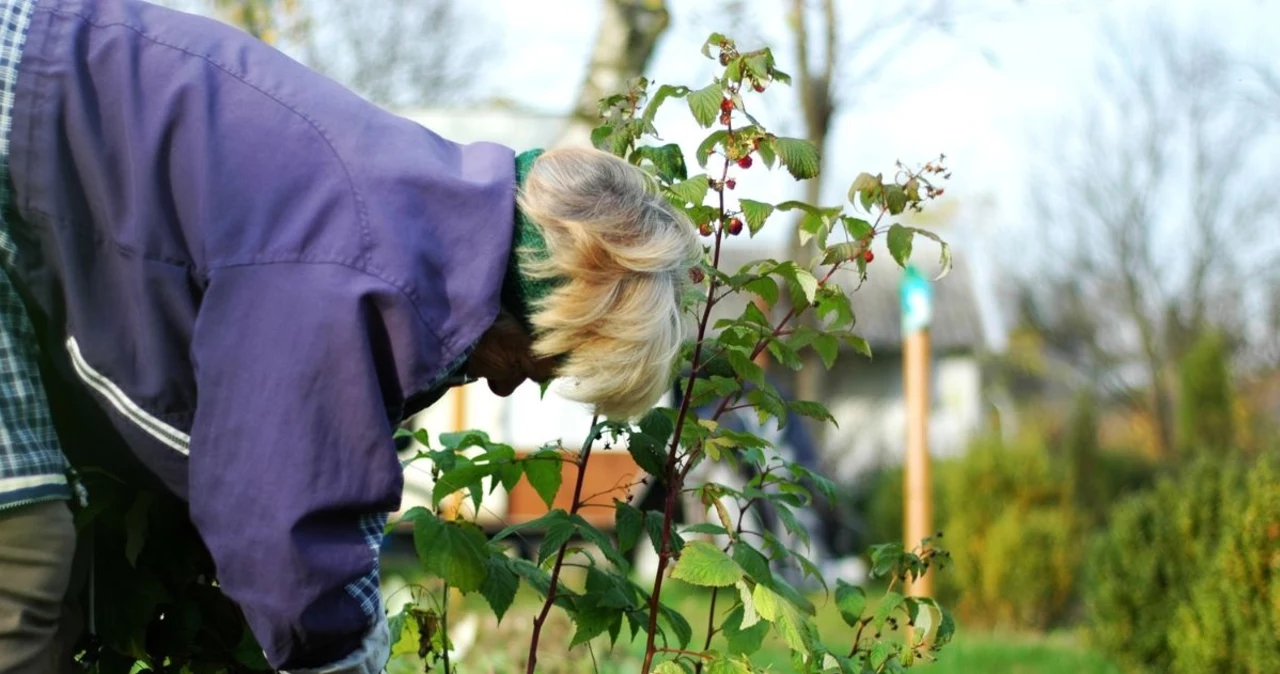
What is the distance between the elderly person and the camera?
5.00 ft

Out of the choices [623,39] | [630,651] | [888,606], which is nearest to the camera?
[888,606]

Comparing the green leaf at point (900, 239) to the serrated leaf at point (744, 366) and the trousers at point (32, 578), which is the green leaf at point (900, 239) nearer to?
the serrated leaf at point (744, 366)

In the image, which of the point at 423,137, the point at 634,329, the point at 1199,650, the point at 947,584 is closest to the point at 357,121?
the point at 423,137

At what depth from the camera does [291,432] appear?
1.51 m

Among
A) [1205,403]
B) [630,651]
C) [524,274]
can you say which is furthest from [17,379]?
[1205,403]

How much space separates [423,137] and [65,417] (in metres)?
0.54

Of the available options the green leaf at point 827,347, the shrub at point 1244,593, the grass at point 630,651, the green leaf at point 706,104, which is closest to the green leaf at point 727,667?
the green leaf at point 827,347

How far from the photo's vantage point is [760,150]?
81.2 inches

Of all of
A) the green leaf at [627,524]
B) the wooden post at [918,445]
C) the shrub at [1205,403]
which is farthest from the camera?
the shrub at [1205,403]

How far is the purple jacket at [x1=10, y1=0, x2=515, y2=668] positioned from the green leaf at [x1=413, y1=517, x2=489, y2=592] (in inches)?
15.2

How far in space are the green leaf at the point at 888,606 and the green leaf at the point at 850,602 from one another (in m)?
0.08

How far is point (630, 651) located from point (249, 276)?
11.9 feet

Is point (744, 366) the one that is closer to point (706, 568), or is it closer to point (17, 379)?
point (706, 568)

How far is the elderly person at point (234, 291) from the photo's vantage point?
1.52m
